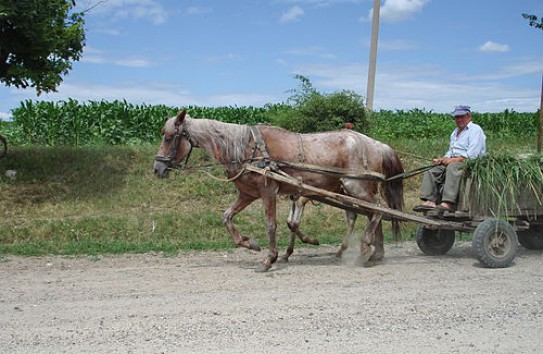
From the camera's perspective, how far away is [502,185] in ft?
25.0

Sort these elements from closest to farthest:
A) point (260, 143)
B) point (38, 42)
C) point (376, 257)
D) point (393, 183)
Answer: point (260, 143) → point (376, 257) → point (393, 183) → point (38, 42)

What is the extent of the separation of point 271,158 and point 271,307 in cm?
264

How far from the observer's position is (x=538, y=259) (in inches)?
328

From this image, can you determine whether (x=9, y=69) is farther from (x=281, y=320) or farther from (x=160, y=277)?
(x=281, y=320)

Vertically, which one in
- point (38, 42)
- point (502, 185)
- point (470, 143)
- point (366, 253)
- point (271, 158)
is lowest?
point (366, 253)

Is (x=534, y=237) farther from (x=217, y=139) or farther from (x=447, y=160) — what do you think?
(x=217, y=139)

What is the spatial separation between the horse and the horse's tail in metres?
0.02

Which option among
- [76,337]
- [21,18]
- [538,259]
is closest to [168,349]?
[76,337]

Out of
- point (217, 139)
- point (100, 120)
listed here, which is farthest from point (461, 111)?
point (100, 120)

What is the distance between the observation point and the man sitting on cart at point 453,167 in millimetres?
7832

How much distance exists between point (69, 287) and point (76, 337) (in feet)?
6.34

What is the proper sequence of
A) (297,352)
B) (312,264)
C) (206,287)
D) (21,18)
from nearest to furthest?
1. (297,352)
2. (206,287)
3. (312,264)
4. (21,18)

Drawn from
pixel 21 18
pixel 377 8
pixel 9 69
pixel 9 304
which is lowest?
pixel 9 304

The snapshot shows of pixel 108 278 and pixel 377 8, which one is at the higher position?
pixel 377 8
